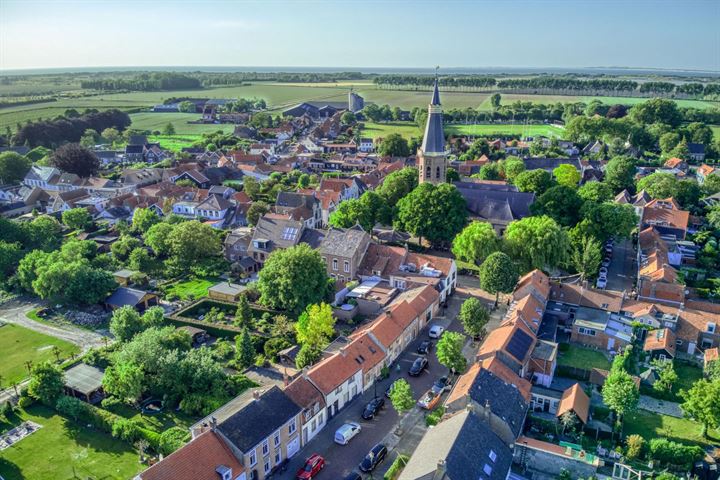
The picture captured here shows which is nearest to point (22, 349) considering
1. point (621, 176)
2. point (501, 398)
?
point (501, 398)

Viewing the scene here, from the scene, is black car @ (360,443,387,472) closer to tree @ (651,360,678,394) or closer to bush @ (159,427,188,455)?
bush @ (159,427,188,455)

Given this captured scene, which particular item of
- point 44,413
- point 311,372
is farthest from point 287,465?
point 44,413

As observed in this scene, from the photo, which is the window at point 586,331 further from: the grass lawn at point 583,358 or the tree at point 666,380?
the tree at point 666,380

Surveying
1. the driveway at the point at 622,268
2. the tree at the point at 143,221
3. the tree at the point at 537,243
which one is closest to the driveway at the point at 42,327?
the tree at the point at 143,221

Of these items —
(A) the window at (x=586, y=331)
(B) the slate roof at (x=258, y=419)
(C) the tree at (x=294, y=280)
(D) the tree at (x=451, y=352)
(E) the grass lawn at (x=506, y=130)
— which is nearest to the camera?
(B) the slate roof at (x=258, y=419)

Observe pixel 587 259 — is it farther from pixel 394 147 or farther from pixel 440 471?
pixel 394 147

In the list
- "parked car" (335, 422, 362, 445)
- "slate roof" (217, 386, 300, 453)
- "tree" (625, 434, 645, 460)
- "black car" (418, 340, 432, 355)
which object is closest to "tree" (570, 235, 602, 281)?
"black car" (418, 340, 432, 355)

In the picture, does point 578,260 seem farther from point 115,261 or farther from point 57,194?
point 57,194
